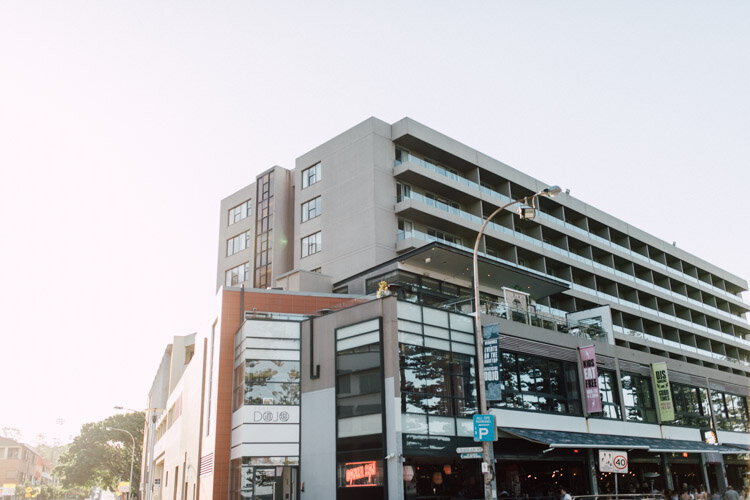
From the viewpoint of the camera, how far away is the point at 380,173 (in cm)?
4697

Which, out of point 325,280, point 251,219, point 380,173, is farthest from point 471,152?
point 251,219

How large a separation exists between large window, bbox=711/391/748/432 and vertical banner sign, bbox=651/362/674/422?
8.59 meters

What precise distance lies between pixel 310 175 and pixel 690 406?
1286 inches

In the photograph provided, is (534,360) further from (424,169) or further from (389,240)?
(424,169)

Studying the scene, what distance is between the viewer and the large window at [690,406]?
41188 millimetres

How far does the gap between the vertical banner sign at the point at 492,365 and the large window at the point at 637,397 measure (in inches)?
511


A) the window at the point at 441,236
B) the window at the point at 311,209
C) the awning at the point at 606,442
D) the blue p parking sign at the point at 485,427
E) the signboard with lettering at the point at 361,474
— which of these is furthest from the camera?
the window at the point at 311,209

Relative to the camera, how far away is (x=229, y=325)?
107ft

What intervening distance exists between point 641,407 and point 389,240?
1936cm

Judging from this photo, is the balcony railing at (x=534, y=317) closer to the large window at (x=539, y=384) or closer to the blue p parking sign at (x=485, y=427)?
the large window at (x=539, y=384)

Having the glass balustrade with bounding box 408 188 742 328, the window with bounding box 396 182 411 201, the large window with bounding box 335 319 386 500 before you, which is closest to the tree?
the window with bounding box 396 182 411 201

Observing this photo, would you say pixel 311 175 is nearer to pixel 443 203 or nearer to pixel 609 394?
pixel 443 203

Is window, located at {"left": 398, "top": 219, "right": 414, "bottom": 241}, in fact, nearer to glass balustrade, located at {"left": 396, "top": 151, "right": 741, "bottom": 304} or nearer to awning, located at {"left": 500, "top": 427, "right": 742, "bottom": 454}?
glass balustrade, located at {"left": 396, "top": 151, "right": 741, "bottom": 304}

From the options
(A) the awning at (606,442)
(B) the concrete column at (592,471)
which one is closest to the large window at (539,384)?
(A) the awning at (606,442)
